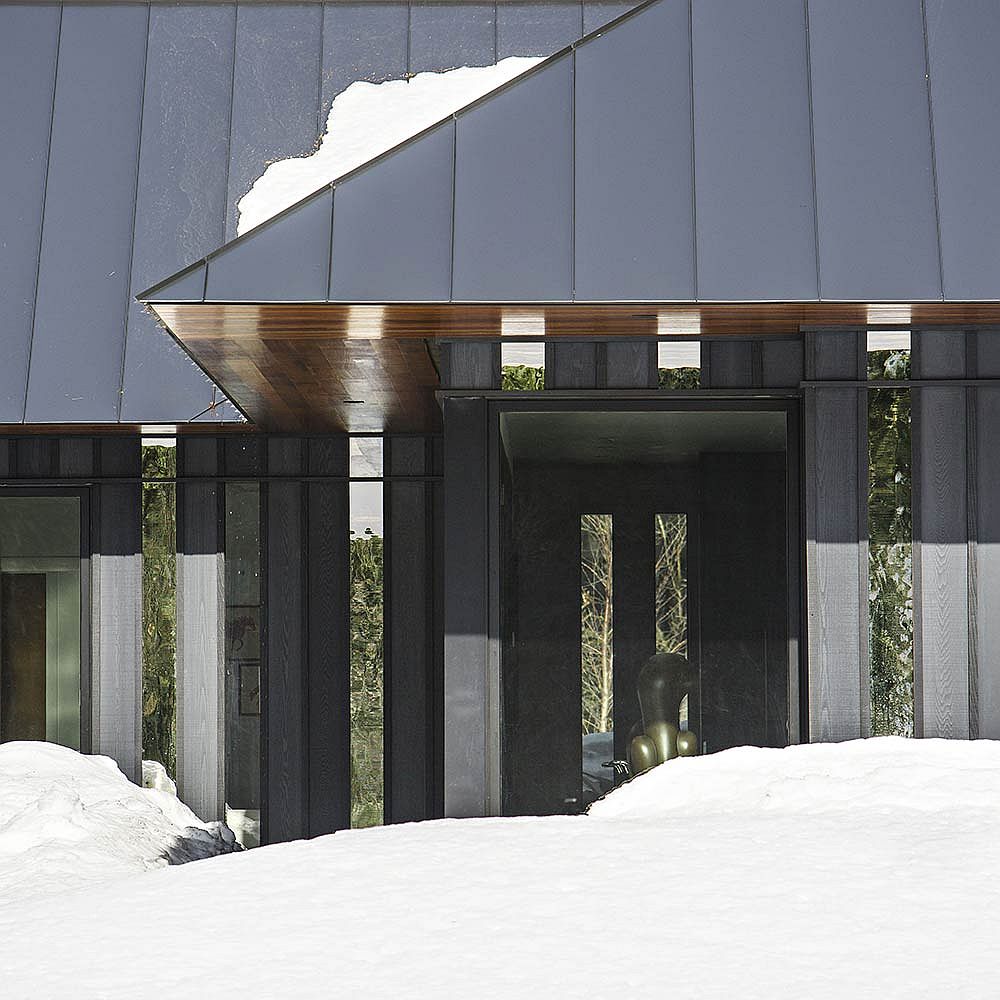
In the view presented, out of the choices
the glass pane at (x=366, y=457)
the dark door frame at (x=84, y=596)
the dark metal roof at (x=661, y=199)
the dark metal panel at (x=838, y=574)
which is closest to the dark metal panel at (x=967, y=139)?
the dark metal roof at (x=661, y=199)

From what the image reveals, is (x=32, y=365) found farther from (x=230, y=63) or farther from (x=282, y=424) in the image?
(x=230, y=63)

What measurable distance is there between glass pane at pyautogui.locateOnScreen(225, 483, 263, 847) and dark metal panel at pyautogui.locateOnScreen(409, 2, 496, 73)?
10.8ft

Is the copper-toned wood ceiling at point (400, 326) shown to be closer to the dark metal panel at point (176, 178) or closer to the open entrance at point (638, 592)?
the open entrance at point (638, 592)

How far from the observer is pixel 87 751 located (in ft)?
29.5

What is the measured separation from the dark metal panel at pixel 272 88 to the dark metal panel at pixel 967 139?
174 inches

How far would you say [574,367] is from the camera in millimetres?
6355

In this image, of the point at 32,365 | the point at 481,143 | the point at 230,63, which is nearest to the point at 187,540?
the point at 32,365

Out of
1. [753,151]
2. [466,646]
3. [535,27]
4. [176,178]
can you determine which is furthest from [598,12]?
[466,646]

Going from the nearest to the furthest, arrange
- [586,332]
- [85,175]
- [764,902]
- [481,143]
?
[764,902]
[481,143]
[586,332]
[85,175]

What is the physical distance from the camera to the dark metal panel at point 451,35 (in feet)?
29.4

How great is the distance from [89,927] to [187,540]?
5.33 metres

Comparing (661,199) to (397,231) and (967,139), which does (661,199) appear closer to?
(397,231)

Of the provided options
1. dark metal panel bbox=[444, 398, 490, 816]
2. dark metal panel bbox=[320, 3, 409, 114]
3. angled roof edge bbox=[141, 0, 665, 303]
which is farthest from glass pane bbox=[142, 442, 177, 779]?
angled roof edge bbox=[141, 0, 665, 303]

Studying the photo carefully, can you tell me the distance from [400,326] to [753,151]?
1.76 meters
